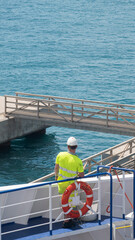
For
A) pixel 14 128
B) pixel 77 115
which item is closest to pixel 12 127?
pixel 14 128

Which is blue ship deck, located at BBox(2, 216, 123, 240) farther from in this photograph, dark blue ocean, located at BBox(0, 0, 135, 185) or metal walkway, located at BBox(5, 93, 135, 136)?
dark blue ocean, located at BBox(0, 0, 135, 185)

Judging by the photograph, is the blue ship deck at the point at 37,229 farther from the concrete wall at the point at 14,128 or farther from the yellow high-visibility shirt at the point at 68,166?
the concrete wall at the point at 14,128

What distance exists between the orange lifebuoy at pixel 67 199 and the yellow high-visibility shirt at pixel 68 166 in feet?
0.76

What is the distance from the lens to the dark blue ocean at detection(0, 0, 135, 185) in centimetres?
3136

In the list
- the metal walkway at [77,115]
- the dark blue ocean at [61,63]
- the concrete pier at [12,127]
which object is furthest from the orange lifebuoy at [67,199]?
the concrete pier at [12,127]

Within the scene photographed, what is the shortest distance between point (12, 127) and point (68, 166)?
18.6 meters

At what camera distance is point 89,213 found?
10.5 m

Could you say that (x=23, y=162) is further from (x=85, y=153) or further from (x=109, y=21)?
(x=109, y=21)

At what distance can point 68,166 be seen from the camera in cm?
1007

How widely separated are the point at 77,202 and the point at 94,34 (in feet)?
224

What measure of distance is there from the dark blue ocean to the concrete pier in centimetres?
140

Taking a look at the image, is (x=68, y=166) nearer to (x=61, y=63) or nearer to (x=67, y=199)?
(x=67, y=199)

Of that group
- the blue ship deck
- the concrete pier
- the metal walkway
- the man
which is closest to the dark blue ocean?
the concrete pier

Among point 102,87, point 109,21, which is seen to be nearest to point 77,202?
point 102,87
